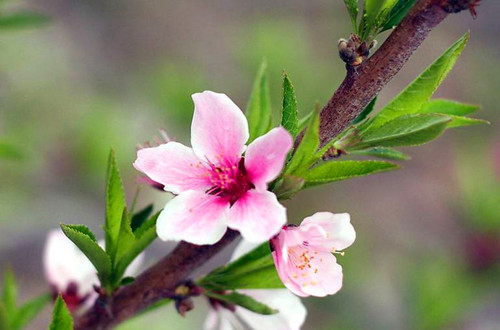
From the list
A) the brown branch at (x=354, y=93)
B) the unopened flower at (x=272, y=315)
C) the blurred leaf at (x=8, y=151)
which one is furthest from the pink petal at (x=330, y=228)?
the blurred leaf at (x=8, y=151)

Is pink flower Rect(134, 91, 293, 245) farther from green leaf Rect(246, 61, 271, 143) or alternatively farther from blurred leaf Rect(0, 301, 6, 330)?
blurred leaf Rect(0, 301, 6, 330)

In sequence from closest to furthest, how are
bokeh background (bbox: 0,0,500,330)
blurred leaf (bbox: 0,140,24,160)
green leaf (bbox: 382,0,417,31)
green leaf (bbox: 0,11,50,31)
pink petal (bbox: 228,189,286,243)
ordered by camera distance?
pink petal (bbox: 228,189,286,243), green leaf (bbox: 382,0,417,31), blurred leaf (bbox: 0,140,24,160), green leaf (bbox: 0,11,50,31), bokeh background (bbox: 0,0,500,330)

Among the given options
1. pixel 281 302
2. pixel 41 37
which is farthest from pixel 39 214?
pixel 281 302

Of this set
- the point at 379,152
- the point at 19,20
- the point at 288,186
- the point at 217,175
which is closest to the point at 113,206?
the point at 217,175

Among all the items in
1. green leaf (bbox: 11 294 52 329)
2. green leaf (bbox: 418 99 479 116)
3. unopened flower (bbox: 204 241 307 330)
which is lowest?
unopened flower (bbox: 204 241 307 330)

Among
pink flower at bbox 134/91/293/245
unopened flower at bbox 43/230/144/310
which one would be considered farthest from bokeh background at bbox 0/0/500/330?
pink flower at bbox 134/91/293/245

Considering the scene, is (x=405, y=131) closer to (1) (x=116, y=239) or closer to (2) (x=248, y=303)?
(2) (x=248, y=303)

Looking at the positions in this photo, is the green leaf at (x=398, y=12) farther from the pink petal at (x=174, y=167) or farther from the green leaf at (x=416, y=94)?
the pink petal at (x=174, y=167)
